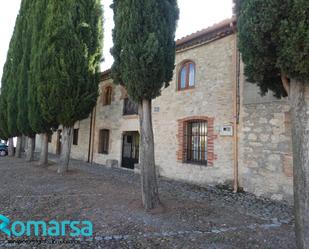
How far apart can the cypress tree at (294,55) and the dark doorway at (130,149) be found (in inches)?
334

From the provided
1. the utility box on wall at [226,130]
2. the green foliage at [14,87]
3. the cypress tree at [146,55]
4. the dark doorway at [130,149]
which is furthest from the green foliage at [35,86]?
the utility box on wall at [226,130]

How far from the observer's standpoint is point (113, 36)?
4859mm

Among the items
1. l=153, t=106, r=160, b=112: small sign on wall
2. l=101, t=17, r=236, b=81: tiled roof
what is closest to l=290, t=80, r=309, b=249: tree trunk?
l=101, t=17, r=236, b=81: tiled roof

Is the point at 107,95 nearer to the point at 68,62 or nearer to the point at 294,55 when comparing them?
the point at 68,62

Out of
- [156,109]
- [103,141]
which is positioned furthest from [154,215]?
[103,141]

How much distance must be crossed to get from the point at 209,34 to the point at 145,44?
3.89 meters

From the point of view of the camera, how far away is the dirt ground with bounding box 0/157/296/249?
Answer: 3.09m

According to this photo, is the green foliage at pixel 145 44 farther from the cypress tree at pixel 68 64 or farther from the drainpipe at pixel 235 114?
the cypress tree at pixel 68 64

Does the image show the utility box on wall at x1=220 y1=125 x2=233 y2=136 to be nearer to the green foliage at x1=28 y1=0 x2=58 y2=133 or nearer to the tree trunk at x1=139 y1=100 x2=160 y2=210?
the tree trunk at x1=139 y1=100 x2=160 y2=210

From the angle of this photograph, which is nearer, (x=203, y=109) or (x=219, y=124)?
(x=219, y=124)

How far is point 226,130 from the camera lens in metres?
6.66

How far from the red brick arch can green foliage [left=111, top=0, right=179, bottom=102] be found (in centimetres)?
310

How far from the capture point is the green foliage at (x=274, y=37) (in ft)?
8.45

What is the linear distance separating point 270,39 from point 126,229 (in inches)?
136
